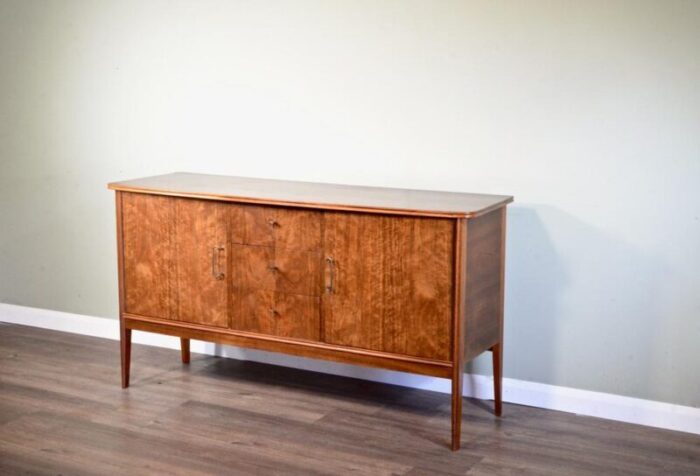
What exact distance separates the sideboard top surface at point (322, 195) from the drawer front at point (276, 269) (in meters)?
0.17

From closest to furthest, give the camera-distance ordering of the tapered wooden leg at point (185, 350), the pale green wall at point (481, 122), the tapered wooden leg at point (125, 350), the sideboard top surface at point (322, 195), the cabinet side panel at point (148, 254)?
the sideboard top surface at point (322, 195) → the pale green wall at point (481, 122) → the cabinet side panel at point (148, 254) → the tapered wooden leg at point (125, 350) → the tapered wooden leg at point (185, 350)

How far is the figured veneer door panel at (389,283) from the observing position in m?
3.11

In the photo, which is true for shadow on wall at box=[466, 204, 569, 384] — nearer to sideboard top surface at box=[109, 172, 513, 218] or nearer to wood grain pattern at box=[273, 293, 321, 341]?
sideboard top surface at box=[109, 172, 513, 218]

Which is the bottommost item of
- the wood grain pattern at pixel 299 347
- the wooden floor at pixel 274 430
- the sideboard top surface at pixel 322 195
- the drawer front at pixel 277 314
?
the wooden floor at pixel 274 430

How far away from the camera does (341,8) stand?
145 inches

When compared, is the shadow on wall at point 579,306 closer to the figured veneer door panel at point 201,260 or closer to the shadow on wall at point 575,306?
the shadow on wall at point 575,306

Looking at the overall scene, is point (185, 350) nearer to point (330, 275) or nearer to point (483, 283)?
point (330, 275)

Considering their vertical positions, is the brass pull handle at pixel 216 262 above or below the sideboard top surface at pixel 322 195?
below

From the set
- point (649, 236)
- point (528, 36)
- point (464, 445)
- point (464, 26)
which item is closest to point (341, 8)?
point (464, 26)

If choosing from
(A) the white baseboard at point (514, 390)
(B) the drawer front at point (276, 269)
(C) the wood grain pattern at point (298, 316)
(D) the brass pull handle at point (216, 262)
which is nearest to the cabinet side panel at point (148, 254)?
(D) the brass pull handle at point (216, 262)

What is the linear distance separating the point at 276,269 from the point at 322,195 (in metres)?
0.29

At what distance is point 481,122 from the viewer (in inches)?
137

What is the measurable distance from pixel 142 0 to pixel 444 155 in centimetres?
144

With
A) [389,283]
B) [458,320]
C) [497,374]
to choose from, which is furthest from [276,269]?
[497,374]
